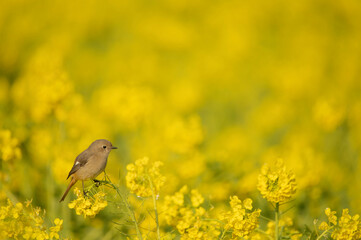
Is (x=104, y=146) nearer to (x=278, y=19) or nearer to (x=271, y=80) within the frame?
(x=271, y=80)

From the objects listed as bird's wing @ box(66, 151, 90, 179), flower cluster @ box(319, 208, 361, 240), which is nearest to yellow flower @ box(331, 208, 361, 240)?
flower cluster @ box(319, 208, 361, 240)

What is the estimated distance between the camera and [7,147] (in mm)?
3854

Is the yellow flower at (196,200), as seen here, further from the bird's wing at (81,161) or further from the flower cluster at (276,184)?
the bird's wing at (81,161)

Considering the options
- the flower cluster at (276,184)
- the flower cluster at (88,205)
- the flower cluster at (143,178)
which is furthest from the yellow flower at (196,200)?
the flower cluster at (88,205)

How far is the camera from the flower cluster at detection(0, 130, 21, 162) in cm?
384

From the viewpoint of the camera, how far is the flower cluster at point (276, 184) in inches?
109

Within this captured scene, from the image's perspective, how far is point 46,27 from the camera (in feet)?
48.2

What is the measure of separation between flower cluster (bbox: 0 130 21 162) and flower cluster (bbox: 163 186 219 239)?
149 centimetres

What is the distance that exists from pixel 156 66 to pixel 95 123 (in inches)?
210

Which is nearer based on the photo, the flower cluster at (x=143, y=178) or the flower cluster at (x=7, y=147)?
the flower cluster at (x=143, y=178)

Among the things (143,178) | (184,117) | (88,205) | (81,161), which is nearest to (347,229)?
(143,178)

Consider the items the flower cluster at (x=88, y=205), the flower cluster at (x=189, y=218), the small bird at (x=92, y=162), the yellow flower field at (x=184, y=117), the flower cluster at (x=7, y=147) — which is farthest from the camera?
the flower cluster at (x=7, y=147)

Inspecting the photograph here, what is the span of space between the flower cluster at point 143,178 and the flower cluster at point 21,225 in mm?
495

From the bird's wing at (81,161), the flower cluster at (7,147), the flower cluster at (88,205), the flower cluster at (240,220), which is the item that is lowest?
the flower cluster at (88,205)
